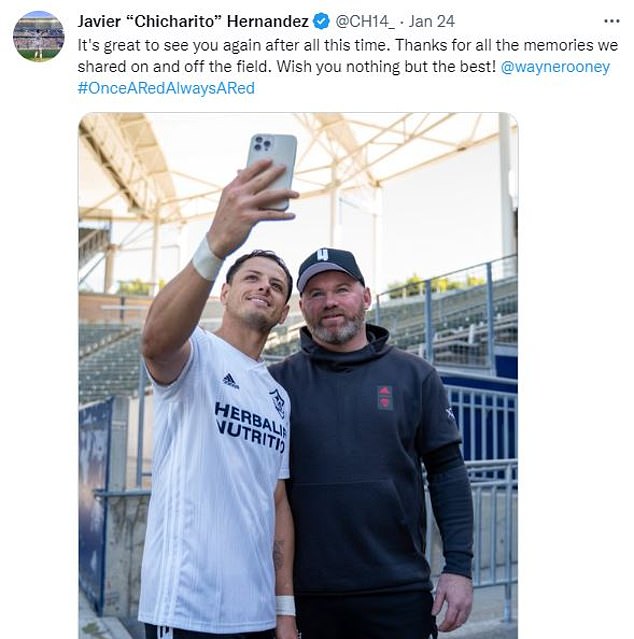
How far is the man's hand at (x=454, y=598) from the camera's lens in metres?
2.55

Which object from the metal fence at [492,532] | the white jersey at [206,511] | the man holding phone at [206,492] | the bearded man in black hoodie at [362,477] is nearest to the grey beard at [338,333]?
the bearded man in black hoodie at [362,477]

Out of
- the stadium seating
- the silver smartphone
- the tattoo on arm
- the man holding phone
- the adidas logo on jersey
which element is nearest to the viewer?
the silver smartphone

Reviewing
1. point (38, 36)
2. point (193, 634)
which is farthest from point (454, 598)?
point (38, 36)

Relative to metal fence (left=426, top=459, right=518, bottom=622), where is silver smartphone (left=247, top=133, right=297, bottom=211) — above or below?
above

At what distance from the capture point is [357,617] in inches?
99.4

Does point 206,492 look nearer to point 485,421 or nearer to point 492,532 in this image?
point 492,532

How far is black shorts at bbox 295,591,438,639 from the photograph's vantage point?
2516mm

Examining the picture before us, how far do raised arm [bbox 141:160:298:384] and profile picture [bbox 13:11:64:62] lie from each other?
1.20 m

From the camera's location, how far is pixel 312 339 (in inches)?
110

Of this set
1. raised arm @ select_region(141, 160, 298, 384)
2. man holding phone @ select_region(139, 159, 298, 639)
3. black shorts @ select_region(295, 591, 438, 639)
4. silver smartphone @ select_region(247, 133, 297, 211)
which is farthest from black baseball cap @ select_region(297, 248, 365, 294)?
black shorts @ select_region(295, 591, 438, 639)

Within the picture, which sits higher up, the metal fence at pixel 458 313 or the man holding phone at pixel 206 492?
the metal fence at pixel 458 313

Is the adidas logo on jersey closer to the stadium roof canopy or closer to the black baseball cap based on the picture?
the black baseball cap

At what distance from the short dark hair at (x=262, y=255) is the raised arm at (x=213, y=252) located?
57 cm

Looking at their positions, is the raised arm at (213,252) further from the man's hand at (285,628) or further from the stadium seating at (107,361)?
the stadium seating at (107,361)
